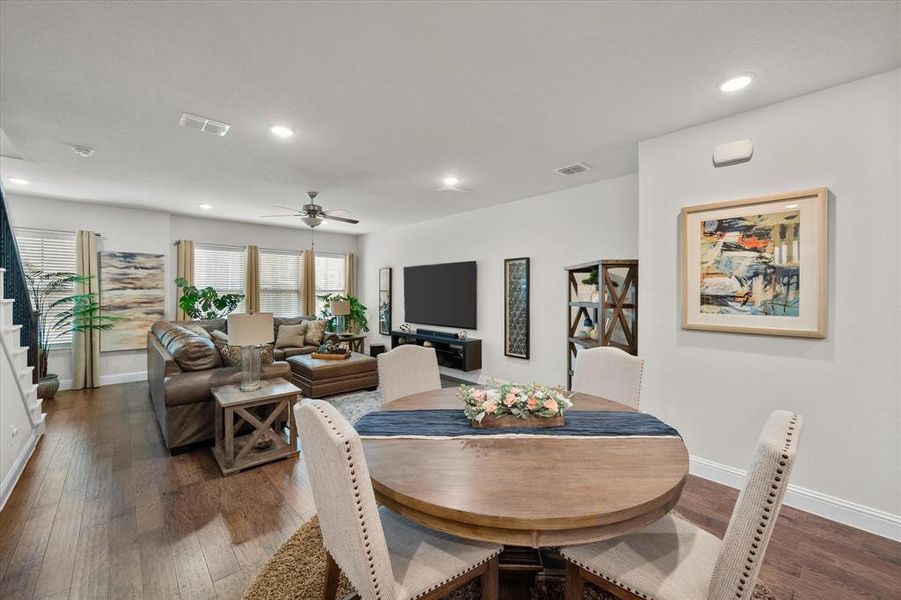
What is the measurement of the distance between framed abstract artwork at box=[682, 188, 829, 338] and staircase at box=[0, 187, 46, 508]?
486 cm

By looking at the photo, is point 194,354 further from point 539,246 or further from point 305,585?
point 539,246

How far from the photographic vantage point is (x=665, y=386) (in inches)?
113

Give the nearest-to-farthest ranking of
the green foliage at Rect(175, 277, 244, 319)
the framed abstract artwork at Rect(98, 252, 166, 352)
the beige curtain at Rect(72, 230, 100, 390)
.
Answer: the beige curtain at Rect(72, 230, 100, 390), the framed abstract artwork at Rect(98, 252, 166, 352), the green foliage at Rect(175, 277, 244, 319)

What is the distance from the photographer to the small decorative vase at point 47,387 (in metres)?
4.68

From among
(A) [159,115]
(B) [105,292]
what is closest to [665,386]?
(A) [159,115]

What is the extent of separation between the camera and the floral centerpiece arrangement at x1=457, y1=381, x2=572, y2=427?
172 centimetres

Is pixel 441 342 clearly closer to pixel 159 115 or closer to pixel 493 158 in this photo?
pixel 493 158

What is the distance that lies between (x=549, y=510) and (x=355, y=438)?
1.96 feet

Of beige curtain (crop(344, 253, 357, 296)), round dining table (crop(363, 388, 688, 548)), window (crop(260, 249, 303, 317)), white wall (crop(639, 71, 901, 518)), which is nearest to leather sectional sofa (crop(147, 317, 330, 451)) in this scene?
round dining table (crop(363, 388, 688, 548))

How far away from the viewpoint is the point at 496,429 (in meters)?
1.70

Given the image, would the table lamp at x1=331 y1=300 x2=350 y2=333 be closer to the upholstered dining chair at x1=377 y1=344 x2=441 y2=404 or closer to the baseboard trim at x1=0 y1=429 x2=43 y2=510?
the baseboard trim at x1=0 y1=429 x2=43 y2=510

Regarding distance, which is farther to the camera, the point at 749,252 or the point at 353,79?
the point at 749,252

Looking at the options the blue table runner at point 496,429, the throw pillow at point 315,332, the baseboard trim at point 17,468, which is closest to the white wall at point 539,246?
the throw pillow at point 315,332

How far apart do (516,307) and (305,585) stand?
379 cm
